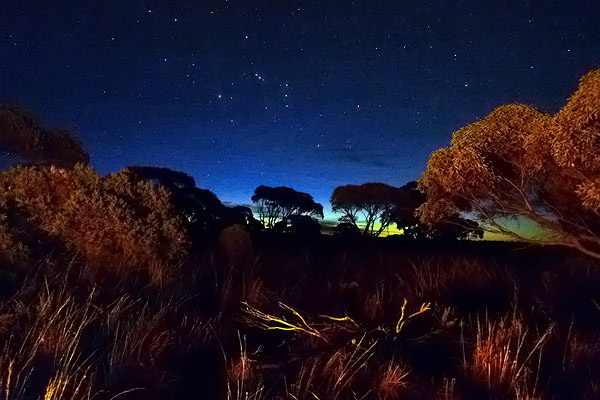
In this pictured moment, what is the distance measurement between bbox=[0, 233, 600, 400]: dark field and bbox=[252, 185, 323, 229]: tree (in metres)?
24.4

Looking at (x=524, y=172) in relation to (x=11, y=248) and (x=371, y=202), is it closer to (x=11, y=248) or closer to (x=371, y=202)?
(x=11, y=248)

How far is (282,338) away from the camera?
562 centimetres

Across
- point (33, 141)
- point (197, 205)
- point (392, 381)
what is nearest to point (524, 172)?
point (392, 381)

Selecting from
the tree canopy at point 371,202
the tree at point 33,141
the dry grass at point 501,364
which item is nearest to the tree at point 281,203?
the tree canopy at point 371,202

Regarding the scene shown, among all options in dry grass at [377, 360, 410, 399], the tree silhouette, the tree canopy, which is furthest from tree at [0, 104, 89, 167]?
the tree canopy

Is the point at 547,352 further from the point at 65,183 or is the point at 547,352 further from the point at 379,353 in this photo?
the point at 65,183

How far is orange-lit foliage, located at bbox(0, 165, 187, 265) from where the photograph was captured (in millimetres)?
8086

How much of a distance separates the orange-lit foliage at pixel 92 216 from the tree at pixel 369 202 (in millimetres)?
19322

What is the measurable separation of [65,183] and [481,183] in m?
8.06

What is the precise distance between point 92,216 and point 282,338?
15.8 ft

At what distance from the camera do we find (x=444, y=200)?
28.5 feet

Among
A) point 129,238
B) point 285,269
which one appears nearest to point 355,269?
point 285,269

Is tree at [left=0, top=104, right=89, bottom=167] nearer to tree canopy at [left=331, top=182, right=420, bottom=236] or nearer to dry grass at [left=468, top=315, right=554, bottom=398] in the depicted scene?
dry grass at [left=468, top=315, right=554, bottom=398]

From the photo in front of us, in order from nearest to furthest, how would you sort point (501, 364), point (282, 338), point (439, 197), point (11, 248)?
point (501, 364) < point (282, 338) < point (11, 248) < point (439, 197)
